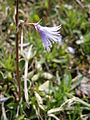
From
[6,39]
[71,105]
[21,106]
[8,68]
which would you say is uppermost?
[6,39]

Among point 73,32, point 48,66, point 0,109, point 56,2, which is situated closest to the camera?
point 0,109

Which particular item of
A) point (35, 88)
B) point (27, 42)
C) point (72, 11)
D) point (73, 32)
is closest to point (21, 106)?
point (35, 88)

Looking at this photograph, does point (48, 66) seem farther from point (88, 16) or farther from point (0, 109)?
point (88, 16)

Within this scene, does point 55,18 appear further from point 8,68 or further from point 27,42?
point 8,68

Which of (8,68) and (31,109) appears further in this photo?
(8,68)

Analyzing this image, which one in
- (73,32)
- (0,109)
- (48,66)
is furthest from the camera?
(73,32)

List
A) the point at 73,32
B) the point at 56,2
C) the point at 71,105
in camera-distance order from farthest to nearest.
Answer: the point at 56,2 < the point at 73,32 < the point at 71,105

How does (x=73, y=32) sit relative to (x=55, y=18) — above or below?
below

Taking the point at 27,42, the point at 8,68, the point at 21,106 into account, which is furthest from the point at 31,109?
the point at 27,42

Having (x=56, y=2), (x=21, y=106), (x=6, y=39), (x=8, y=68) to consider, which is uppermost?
(x=56, y=2)
